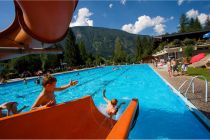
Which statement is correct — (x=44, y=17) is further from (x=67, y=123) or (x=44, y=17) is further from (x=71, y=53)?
(x=71, y=53)

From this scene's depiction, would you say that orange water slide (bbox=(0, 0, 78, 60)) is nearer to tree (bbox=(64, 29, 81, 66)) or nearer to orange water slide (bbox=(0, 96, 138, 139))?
orange water slide (bbox=(0, 96, 138, 139))

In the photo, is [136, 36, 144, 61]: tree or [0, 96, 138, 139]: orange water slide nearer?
[0, 96, 138, 139]: orange water slide

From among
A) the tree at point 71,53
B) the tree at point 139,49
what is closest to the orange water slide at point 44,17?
the tree at point 71,53

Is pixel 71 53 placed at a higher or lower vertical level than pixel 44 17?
higher

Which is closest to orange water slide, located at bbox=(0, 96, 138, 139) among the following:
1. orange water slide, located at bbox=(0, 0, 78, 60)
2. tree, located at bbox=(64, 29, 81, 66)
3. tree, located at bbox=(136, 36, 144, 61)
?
orange water slide, located at bbox=(0, 0, 78, 60)

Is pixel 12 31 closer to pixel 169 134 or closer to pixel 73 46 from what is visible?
pixel 169 134

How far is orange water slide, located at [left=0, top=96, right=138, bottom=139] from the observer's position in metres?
2.96

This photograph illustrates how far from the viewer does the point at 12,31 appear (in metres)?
1.58

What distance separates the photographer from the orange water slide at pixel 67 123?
9.72 feet

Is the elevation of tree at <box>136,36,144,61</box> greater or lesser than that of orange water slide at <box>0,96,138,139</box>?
greater

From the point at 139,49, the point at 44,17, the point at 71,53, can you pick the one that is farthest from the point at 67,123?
the point at 139,49

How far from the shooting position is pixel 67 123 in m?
4.22

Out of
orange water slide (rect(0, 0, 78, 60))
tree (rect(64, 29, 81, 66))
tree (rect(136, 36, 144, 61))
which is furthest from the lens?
tree (rect(136, 36, 144, 61))

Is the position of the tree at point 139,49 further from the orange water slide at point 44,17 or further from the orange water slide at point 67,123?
the orange water slide at point 44,17
